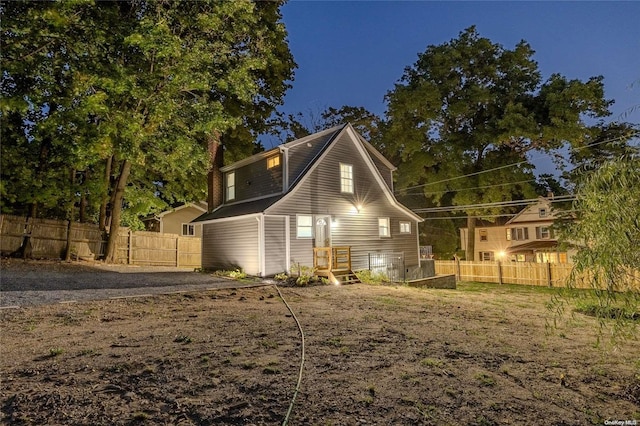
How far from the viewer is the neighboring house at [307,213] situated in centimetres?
1423

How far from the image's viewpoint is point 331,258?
13.6 metres

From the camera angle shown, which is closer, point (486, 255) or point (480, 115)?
point (480, 115)

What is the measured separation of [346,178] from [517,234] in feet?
82.2

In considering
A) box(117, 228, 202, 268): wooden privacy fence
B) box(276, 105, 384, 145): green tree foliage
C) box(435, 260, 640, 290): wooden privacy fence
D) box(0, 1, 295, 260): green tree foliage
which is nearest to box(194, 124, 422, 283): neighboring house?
box(0, 1, 295, 260): green tree foliage

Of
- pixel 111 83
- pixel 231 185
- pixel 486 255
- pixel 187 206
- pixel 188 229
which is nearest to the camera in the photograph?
pixel 111 83

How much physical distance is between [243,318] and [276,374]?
302 cm

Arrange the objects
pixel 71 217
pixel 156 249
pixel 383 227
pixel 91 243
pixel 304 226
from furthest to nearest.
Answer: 1. pixel 156 249
2. pixel 383 227
3. pixel 91 243
4. pixel 71 217
5. pixel 304 226

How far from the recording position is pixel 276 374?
12.4ft

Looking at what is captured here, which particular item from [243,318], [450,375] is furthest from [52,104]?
[450,375]

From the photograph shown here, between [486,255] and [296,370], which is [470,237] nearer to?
[486,255]

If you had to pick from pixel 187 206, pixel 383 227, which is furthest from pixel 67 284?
pixel 187 206

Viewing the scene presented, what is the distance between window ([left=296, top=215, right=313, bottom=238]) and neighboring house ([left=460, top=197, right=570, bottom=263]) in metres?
23.5

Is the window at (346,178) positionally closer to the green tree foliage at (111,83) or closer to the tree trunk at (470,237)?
the green tree foliage at (111,83)

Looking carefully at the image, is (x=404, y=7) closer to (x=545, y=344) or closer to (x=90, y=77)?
(x=90, y=77)
